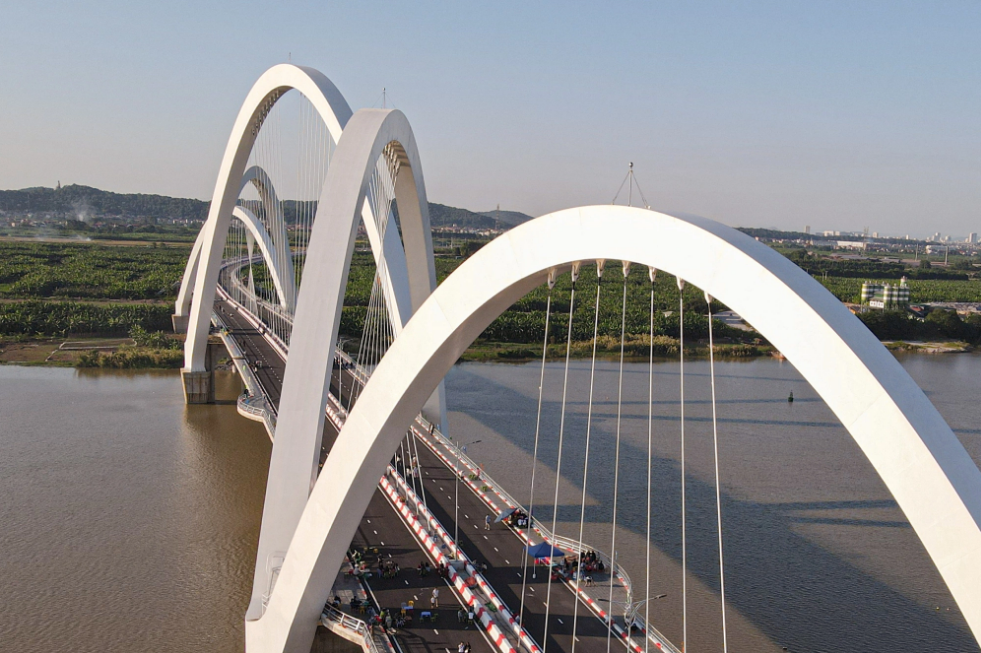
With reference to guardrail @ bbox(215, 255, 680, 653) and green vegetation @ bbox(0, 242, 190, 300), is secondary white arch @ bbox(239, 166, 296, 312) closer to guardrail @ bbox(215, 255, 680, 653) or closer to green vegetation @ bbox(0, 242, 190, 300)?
guardrail @ bbox(215, 255, 680, 653)

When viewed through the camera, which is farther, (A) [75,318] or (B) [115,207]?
(B) [115,207]

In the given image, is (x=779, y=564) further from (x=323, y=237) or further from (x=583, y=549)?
(x=323, y=237)

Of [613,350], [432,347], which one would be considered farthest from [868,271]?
[432,347]

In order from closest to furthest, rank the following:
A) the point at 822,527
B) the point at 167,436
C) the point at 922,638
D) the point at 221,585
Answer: the point at 922,638, the point at 221,585, the point at 822,527, the point at 167,436

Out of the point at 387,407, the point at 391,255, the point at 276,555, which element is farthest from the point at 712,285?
the point at 391,255

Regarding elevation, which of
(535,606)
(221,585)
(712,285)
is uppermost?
(712,285)

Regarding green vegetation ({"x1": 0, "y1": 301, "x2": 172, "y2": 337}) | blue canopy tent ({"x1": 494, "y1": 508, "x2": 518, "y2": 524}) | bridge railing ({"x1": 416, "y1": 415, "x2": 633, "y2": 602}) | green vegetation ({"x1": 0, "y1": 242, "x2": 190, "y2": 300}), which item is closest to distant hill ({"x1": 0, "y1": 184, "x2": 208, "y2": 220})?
green vegetation ({"x1": 0, "y1": 242, "x2": 190, "y2": 300})

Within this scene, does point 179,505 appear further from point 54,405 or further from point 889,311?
point 889,311
